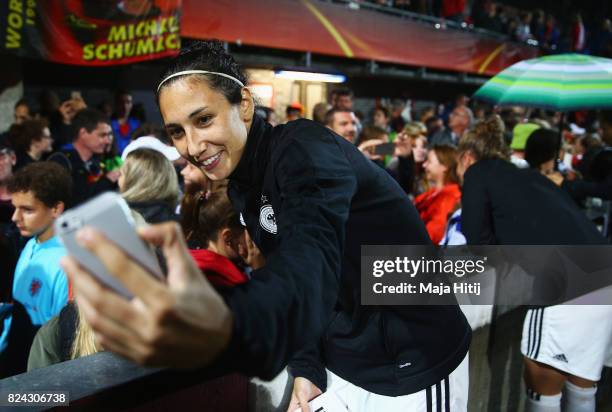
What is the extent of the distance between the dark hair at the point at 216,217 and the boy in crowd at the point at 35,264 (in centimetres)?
72

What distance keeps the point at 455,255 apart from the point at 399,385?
1.25m

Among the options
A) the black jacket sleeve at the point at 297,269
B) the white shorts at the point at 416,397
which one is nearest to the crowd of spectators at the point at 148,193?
the black jacket sleeve at the point at 297,269

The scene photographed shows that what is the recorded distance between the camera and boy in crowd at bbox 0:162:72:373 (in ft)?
8.04

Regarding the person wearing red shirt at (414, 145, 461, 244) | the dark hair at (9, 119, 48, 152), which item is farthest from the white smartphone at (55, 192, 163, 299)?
the dark hair at (9, 119, 48, 152)

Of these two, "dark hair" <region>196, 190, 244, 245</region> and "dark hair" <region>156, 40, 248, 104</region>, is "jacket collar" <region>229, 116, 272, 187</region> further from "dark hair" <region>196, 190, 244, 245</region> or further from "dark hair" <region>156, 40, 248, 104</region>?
"dark hair" <region>196, 190, 244, 245</region>

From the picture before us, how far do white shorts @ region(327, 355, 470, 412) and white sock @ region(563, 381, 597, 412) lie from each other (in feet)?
4.48

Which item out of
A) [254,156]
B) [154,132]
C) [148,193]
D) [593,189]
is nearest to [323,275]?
[254,156]

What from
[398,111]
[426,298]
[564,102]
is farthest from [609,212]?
[398,111]

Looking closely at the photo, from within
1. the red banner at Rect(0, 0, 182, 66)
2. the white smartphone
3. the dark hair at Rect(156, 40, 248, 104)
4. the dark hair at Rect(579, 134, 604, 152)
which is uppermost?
→ the red banner at Rect(0, 0, 182, 66)

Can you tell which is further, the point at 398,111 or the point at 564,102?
the point at 398,111

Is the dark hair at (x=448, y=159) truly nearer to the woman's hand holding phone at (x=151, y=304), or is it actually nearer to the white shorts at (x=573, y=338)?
the white shorts at (x=573, y=338)

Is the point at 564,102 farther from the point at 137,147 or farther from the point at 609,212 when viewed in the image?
the point at 137,147

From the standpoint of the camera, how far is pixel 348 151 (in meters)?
1.21

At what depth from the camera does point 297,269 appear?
818mm
